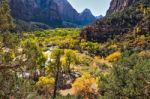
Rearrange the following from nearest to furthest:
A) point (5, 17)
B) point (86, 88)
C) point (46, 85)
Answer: point (5, 17), point (86, 88), point (46, 85)

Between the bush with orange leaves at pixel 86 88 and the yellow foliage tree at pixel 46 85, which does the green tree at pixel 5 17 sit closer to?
the bush with orange leaves at pixel 86 88

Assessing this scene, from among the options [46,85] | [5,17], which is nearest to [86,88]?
[46,85]

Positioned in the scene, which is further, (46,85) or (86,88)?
(46,85)

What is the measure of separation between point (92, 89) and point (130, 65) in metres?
61.4

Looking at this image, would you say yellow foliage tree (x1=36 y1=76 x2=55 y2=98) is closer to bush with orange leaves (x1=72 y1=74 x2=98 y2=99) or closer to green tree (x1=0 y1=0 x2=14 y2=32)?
bush with orange leaves (x1=72 y1=74 x2=98 y2=99)

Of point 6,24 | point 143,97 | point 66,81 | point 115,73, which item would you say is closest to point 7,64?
point 6,24

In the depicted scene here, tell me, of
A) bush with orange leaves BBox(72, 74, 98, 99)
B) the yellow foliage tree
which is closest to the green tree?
bush with orange leaves BBox(72, 74, 98, 99)

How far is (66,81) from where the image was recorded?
5433 inches

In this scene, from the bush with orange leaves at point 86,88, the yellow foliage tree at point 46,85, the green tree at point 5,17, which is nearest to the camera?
the green tree at point 5,17

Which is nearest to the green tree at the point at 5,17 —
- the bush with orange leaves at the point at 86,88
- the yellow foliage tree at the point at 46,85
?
the bush with orange leaves at the point at 86,88

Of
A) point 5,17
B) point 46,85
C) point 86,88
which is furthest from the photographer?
point 46,85

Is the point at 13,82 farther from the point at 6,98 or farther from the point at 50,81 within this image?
the point at 50,81

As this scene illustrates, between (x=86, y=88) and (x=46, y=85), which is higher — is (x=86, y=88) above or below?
below

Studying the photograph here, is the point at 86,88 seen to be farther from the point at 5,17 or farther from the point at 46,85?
the point at 5,17
